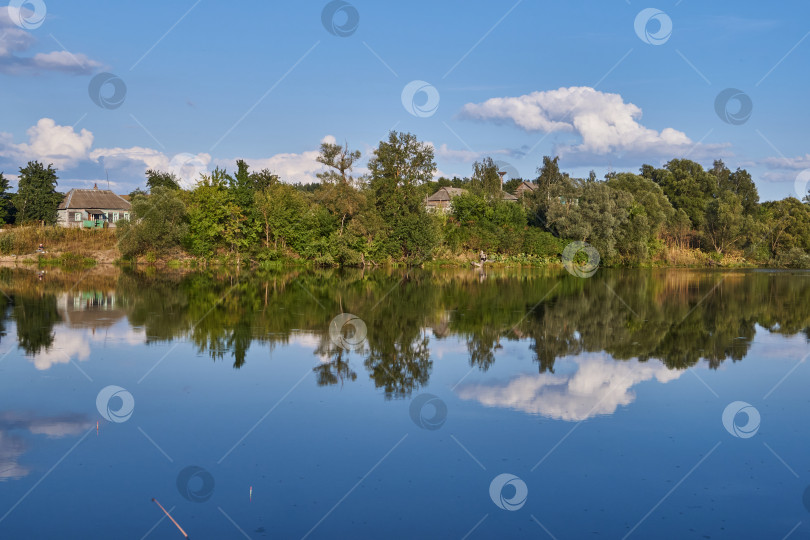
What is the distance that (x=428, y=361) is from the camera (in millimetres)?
13508

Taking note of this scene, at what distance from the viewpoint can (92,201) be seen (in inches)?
2468

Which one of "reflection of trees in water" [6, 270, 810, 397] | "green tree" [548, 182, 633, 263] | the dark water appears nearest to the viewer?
the dark water

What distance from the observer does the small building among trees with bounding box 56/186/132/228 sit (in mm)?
60875

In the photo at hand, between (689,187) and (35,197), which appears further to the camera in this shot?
(689,187)

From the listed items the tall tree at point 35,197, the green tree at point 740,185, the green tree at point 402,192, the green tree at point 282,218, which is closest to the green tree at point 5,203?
the tall tree at point 35,197

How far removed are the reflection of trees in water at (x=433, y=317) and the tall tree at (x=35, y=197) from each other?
25335 millimetres

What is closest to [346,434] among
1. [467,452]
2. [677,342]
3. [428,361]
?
[467,452]
